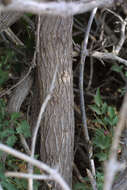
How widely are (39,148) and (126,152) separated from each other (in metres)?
0.53

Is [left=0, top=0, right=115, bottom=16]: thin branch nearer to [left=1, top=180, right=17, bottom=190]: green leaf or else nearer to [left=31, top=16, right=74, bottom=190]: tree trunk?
[left=31, top=16, right=74, bottom=190]: tree trunk

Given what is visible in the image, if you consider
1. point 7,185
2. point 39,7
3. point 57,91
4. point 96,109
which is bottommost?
point 7,185

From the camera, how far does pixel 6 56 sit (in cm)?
161

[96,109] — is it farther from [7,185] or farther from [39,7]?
[39,7]

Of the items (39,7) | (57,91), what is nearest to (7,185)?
(57,91)

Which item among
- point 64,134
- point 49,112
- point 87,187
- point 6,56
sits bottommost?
point 87,187

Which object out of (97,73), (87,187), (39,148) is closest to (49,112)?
(39,148)

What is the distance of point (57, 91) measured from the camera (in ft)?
4.49

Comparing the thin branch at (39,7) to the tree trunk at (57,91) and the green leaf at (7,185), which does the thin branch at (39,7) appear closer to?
the tree trunk at (57,91)

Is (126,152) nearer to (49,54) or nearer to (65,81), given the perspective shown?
(65,81)

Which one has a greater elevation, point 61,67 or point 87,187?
point 61,67

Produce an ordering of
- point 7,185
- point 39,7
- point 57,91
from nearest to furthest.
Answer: point 39,7
point 7,185
point 57,91

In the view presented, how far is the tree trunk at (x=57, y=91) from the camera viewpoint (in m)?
1.33

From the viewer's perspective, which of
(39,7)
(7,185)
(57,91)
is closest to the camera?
(39,7)
